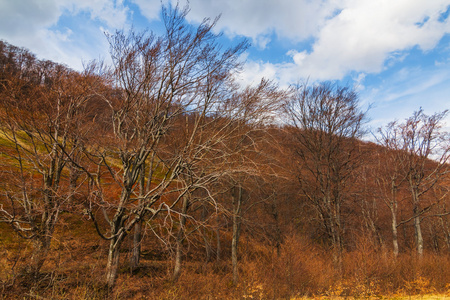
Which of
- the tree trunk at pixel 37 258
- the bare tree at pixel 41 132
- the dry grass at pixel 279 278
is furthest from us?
the dry grass at pixel 279 278

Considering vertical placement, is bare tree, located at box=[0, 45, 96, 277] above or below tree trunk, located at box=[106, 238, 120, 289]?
above

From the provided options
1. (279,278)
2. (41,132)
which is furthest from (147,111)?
(279,278)

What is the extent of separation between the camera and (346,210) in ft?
83.1

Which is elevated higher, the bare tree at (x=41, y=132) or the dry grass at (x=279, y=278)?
the bare tree at (x=41, y=132)

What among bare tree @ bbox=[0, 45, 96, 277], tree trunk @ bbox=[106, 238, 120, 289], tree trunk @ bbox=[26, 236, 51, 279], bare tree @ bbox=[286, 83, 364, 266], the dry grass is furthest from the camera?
bare tree @ bbox=[286, 83, 364, 266]

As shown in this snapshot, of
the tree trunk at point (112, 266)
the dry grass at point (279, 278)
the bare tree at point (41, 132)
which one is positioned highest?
the bare tree at point (41, 132)

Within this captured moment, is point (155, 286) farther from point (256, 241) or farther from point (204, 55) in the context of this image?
point (256, 241)

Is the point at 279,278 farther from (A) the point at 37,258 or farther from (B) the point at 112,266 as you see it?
(A) the point at 37,258

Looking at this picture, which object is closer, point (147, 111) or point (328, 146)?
point (147, 111)

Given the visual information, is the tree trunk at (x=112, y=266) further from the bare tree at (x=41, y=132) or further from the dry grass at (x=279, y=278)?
the bare tree at (x=41, y=132)

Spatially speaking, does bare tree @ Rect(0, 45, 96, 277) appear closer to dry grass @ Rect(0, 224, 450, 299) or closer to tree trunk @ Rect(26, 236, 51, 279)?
tree trunk @ Rect(26, 236, 51, 279)

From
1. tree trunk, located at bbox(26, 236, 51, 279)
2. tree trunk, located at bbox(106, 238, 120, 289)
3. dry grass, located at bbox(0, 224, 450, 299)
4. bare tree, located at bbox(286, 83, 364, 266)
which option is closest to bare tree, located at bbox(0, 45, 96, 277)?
tree trunk, located at bbox(26, 236, 51, 279)

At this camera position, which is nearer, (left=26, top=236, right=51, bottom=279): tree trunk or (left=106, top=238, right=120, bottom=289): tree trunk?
(left=26, top=236, right=51, bottom=279): tree trunk

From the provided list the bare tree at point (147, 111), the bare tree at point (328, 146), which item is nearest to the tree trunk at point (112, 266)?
the bare tree at point (147, 111)
